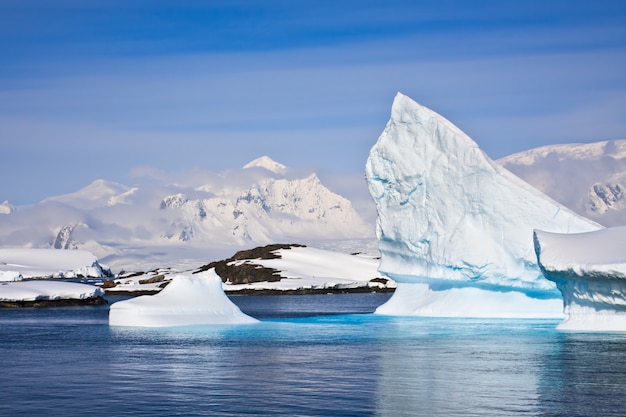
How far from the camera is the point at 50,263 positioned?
415 feet

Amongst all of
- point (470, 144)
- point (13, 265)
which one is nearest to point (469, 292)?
point (470, 144)

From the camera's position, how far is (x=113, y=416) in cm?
1634

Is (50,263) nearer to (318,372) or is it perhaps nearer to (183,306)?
(183,306)

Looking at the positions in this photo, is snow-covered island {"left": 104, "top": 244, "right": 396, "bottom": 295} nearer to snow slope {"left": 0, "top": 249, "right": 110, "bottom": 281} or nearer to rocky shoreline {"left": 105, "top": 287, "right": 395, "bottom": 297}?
rocky shoreline {"left": 105, "top": 287, "right": 395, "bottom": 297}

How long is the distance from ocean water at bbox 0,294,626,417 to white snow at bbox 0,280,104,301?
76.3 feet

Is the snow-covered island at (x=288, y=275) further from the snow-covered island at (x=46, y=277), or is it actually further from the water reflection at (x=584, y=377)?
the water reflection at (x=584, y=377)

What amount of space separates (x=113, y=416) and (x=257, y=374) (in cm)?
590

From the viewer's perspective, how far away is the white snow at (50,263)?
116m

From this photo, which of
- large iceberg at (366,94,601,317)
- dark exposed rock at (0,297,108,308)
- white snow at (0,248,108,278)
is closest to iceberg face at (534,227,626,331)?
large iceberg at (366,94,601,317)

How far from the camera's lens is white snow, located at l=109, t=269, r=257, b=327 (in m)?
36.5

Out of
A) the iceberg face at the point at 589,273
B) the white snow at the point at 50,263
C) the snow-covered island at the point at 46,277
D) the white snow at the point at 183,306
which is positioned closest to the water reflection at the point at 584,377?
the iceberg face at the point at 589,273

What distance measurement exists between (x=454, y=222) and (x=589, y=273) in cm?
1088

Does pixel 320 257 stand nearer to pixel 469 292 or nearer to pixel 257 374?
pixel 469 292

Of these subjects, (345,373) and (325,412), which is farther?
(345,373)
